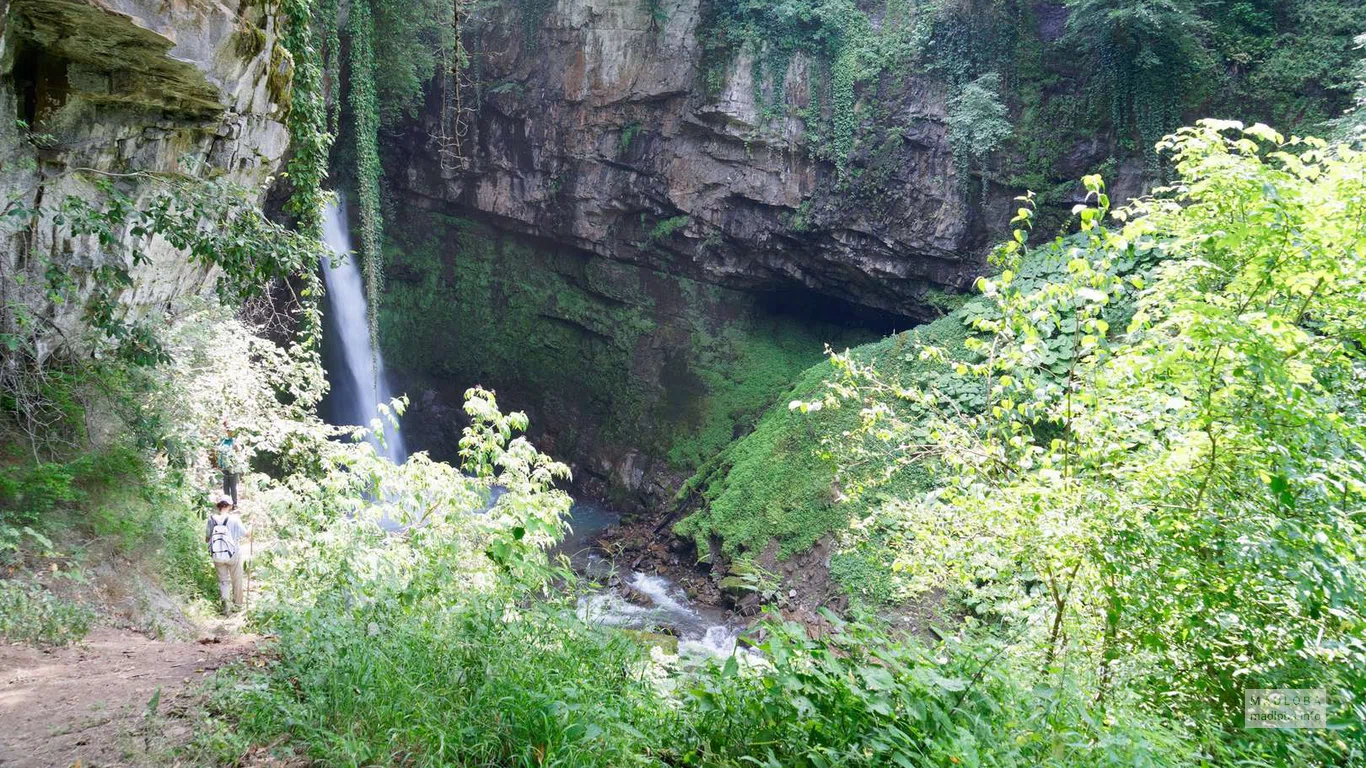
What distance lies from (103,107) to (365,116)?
7917 millimetres

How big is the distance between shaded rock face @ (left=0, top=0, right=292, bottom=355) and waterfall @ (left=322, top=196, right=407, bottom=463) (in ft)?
27.8

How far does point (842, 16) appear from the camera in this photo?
1415 cm

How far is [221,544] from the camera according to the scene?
19.5ft

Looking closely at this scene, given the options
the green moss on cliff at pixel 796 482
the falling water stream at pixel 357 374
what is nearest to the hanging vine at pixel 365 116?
the falling water stream at pixel 357 374

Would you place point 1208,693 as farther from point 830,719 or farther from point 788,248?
point 788,248

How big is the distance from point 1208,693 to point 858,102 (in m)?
13.3

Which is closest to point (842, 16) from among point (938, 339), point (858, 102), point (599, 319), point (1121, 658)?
point (858, 102)

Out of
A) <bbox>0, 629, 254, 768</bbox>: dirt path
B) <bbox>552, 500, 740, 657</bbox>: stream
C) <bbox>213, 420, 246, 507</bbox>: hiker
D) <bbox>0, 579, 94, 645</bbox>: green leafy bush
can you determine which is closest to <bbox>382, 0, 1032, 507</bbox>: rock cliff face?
<bbox>552, 500, 740, 657</bbox>: stream

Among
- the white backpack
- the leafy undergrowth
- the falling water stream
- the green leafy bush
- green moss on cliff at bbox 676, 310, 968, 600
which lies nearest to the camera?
the leafy undergrowth

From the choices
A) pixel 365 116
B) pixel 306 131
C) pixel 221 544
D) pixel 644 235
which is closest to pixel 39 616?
pixel 221 544

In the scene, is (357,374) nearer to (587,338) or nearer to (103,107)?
(587,338)

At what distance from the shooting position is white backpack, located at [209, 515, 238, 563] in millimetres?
5922

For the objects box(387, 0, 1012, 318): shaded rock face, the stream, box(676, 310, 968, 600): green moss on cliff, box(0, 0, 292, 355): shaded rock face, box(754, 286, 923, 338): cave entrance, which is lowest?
the stream

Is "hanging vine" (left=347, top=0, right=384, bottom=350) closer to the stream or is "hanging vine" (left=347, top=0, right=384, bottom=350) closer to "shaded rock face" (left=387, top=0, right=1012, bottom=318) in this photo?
"shaded rock face" (left=387, top=0, right=1012, bottom=318)
